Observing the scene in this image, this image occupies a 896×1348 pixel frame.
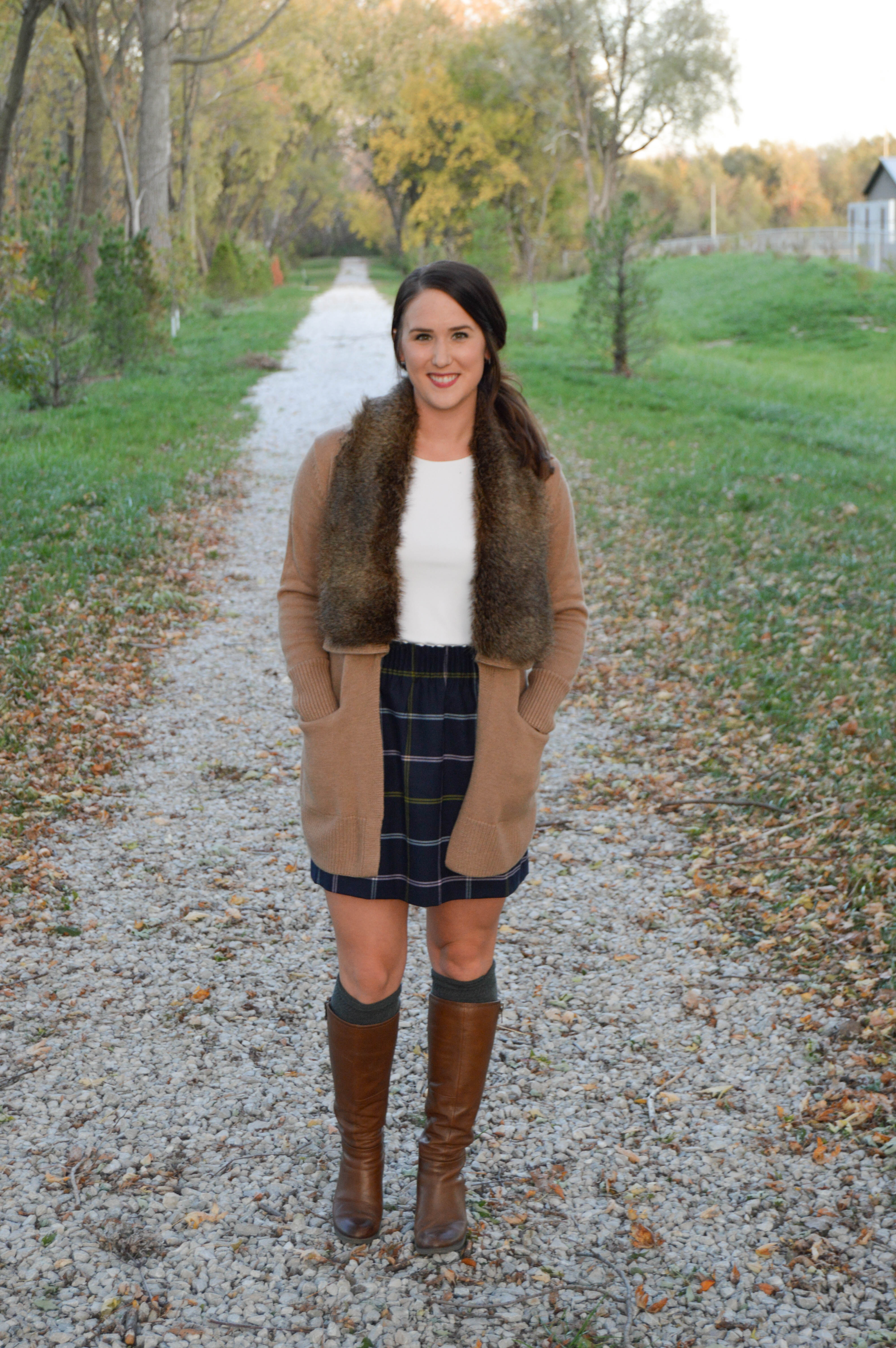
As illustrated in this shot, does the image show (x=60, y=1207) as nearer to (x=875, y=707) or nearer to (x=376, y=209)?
(x=875, y=707)

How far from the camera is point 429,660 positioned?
2.42m

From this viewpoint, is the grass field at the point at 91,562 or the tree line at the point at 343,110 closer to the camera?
the grass field at the point at 91,562

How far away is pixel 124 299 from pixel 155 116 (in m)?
6.95

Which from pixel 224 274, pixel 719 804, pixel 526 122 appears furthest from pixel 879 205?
pixel 719 804

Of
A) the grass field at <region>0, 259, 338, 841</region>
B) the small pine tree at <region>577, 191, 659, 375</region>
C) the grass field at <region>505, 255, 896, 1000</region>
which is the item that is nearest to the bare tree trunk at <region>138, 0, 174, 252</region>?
the grass field at <region>0, 259, 338, 841</region>

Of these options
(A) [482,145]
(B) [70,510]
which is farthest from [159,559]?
(A) [482,145]

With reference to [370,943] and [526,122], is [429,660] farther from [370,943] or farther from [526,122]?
[526,122]

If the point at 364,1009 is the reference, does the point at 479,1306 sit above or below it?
below

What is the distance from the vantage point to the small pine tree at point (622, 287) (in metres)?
17.4

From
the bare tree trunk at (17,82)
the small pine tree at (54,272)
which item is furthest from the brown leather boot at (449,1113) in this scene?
the small pine tree at (54,272)

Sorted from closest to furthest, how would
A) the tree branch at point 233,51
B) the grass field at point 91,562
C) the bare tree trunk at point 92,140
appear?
the grass field at point 91,562
the bare tree trunk at point 92,140
the tree branch at point 233,51

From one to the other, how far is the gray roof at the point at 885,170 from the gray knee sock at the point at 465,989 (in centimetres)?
5817

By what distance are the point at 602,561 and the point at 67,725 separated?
5.10 m

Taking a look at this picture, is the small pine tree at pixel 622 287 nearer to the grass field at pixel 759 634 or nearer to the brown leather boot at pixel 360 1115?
the grass field at pixel 759 634
